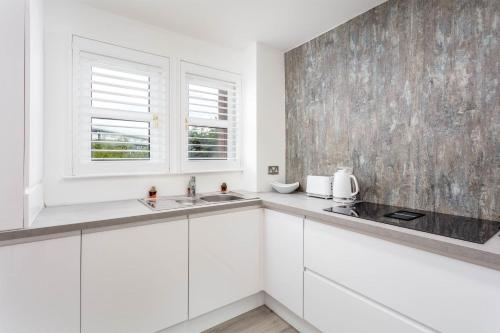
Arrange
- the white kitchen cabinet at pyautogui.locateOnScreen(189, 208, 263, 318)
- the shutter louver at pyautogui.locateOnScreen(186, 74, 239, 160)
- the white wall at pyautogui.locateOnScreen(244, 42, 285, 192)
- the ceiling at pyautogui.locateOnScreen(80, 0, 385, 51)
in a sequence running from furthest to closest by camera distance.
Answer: the white wall at pyautogui.locateOnScreen(244, 42, 285, 192) < the shutter louver at pyautogui.locateOnScreen(186, 74, 239, 160) < the ceiling at pyautogui.locateOnScreen(80, 0, 385, 51) < the white kitchen cabinet at pyautogui.locateOnScreen(189, 208, 263, 318)

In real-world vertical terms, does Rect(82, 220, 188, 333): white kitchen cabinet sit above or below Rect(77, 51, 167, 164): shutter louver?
below

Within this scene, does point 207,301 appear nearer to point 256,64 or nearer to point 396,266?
point 396,266

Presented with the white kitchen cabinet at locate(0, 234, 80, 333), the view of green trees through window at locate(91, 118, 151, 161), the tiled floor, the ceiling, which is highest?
the ceiling

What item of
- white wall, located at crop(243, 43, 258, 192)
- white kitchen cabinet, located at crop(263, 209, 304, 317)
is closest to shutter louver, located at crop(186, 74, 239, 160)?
white wall, located at crop(243, 43, 258, 192)

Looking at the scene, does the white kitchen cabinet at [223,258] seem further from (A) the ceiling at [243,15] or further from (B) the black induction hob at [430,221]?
(A) the ceiling at [243,15]

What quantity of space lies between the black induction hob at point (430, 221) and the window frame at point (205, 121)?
1.20 meters

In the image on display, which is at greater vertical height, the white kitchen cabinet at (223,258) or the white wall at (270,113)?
the white wall at (270,113)

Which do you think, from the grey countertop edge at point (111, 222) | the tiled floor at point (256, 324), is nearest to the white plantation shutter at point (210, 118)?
the grey countertop edge at point (111, 222)

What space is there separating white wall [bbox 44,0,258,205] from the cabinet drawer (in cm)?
138

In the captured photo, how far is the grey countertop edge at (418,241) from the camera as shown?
886mm

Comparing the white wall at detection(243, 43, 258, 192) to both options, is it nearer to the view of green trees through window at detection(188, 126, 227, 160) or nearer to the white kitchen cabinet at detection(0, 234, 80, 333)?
the view of green trees through window at detection(188, 126, 227, 160)

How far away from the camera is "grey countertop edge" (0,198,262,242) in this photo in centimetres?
111

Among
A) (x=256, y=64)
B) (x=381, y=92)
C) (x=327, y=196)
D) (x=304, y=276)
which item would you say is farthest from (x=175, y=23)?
(x=304, y=276)

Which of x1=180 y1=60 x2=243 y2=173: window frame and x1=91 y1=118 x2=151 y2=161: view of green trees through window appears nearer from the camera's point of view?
x1=91 y1=118 x2=151 y2=161: view of green trees through window
